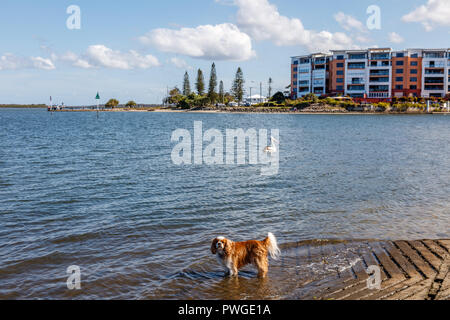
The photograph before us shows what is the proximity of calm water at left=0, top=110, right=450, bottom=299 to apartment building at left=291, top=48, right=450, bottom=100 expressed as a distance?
369ft

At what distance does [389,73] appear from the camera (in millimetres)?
128375

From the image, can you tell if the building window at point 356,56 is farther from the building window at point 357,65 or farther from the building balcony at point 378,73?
the building balcony at point 378,73

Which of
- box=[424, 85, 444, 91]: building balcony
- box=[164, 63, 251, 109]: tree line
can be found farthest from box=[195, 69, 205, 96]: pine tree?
box=[424, 85, 444, 91]: building balcony

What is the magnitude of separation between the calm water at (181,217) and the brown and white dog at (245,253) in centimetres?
32

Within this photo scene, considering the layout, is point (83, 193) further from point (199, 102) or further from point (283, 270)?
point (199, 102)

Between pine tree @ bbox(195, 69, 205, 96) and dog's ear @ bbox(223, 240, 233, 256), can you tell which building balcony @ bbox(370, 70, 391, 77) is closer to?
pine tree @ bbox(195, 69, 205, 96)

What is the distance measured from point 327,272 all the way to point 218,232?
407 centimetres

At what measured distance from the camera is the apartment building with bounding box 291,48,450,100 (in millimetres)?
127562

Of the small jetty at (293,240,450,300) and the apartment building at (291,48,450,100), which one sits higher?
the apartment building at (291,48,450,100)

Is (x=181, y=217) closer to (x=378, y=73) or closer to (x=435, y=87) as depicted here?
(x=378, y=73)

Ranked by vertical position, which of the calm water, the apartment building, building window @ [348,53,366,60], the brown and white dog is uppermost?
building window @ [348,53,366,60]

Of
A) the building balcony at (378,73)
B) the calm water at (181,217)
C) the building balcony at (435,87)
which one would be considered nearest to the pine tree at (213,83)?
the building balcony at (378,73)

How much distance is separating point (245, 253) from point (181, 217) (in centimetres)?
536
